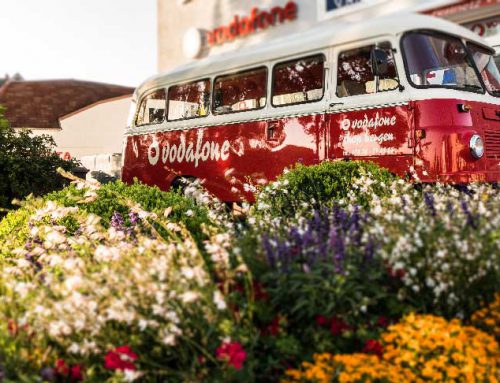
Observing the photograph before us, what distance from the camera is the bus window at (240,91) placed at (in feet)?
28.5

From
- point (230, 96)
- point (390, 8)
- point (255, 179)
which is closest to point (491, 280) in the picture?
point (255, 179)

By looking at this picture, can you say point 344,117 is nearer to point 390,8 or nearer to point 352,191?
point 352,191

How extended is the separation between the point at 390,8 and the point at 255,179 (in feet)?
25.9

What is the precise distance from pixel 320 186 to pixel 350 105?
55.7 inches

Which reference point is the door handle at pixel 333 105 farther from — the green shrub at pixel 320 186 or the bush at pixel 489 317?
the bush at pixel 489 317

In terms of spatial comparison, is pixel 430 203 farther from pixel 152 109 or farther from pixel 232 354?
pixel 152 109

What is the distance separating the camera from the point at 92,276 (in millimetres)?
3281

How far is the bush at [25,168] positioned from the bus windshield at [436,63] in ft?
20.8

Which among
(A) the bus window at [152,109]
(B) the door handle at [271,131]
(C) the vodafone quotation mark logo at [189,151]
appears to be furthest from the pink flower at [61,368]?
(A) the bus window at [152,109]

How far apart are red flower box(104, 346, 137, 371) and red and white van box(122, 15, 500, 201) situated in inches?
170

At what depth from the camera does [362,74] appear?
7473mm

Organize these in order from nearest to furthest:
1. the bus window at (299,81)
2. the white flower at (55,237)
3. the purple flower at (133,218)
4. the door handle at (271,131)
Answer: the white flower at (55,237) → the purple flower at (133,218) → the bus window at (299,81) → the door handle at (271,131)

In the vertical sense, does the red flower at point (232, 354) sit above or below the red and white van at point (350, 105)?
below

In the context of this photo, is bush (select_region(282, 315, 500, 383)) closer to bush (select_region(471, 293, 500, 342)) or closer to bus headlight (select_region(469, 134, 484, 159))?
bush (select_region(471, 293, 500, 342))
